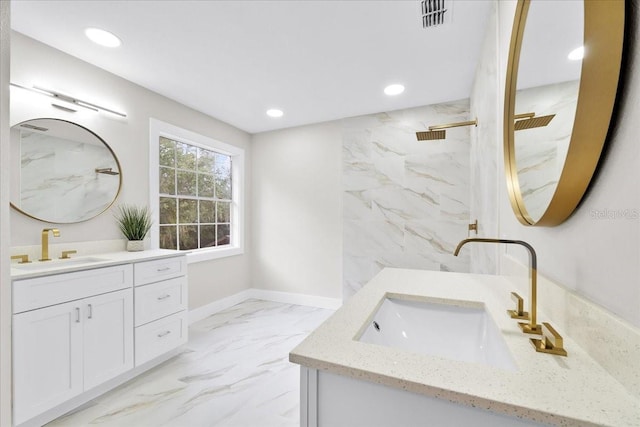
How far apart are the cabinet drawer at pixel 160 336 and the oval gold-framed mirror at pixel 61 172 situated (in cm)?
103

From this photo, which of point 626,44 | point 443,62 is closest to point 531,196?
point 626,44

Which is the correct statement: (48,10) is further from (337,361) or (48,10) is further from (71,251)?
(337,361)

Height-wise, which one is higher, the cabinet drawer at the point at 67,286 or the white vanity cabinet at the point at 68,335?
the cabinet drawer at the point at 67,286

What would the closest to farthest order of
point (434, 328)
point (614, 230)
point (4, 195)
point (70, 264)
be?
point (614, 230) < point (434, 328) < point (4, 195) < point (70, 264)

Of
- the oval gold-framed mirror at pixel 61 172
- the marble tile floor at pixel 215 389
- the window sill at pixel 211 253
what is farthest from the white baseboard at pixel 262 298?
the oval gold-framed mirror at pixel 61 172

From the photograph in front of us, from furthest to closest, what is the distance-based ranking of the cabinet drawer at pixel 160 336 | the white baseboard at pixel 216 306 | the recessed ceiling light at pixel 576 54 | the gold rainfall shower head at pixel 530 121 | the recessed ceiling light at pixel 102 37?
the white baseboard at pixel 216 306 < the cabinet drawer at pixel 160 336 < the recessed ceiling light at pixel 102 37 < the gold rainfall shower head at pixel 530 121 < the recessed ceiling light at pixel 576 54

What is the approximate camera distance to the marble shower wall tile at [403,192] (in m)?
2.97

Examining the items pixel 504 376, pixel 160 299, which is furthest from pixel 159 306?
pixel 504 376

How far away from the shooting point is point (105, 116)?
232 cm

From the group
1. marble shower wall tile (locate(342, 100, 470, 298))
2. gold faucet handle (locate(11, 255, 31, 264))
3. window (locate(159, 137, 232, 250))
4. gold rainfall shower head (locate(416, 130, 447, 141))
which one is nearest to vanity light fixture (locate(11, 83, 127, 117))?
window (locate(159, 137, 232, 250))

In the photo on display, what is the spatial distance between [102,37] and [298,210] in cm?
254

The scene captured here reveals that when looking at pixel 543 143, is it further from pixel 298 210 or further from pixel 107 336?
pixel 298 210

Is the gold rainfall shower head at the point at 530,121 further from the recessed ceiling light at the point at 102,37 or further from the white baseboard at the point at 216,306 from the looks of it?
the white baseboard at the point at 216,306

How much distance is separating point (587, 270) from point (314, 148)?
10.8 feet
